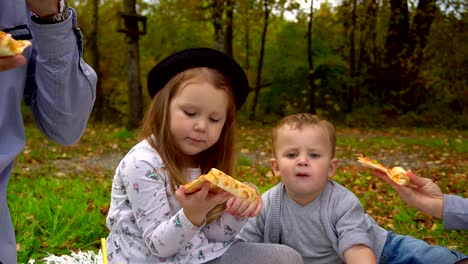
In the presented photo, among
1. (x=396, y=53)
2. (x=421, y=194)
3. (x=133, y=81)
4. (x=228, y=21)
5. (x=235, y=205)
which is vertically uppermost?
(x=228, y=21)

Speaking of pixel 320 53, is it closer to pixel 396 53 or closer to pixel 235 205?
pixel 396 53

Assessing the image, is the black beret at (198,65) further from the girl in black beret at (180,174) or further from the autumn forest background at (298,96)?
the autumn forest background at (298,96)

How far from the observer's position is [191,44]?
20.0 meters

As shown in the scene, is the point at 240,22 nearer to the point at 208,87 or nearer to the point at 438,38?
the point at 438,38

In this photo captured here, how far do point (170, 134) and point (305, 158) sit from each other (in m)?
0.68

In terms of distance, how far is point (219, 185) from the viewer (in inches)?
71.6

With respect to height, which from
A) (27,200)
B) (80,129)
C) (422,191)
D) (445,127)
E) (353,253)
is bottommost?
(445,127)

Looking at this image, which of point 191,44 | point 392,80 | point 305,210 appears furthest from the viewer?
point 191,44

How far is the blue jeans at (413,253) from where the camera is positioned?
8.53 feet

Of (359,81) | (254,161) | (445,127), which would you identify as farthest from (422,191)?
(359,81)

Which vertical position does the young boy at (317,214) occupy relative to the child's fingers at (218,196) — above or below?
below

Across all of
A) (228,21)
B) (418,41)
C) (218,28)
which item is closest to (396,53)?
(418,41)

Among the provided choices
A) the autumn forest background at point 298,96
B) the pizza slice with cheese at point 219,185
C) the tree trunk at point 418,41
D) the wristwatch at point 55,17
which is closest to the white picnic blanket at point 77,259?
the autumn forest background at point 298,96

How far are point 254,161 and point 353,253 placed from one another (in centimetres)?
533
